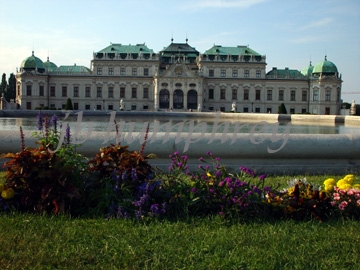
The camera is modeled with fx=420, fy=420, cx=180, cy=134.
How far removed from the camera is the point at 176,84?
73812mm

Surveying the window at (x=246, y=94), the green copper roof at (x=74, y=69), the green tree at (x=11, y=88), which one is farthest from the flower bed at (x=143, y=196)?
the green tree at (x=11, y=88)

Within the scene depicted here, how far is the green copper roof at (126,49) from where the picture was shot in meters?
76.4

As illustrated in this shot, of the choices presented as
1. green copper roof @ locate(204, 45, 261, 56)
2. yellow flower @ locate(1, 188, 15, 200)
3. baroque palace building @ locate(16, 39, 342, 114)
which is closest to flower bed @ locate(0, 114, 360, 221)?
yellow flower @ locate(1, 188, 15, 200)

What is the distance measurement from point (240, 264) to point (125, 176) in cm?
189

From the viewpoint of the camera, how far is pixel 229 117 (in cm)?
4466

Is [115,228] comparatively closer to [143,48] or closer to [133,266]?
[133,266]

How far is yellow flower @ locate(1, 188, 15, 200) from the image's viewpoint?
457 centimetres

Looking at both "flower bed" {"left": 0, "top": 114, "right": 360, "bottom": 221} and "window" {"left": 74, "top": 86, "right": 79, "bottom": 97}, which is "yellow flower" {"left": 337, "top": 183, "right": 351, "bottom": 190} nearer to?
"flower bed" {"left": 0, "top": 114, "right": 360, "bottom": 221}

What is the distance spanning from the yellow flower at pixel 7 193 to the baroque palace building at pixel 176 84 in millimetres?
69082

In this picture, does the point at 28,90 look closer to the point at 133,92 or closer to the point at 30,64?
the point at 30,64

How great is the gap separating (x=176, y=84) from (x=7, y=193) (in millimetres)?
69893

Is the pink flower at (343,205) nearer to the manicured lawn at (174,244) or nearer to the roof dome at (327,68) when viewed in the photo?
the manicured lawn at (174,244)

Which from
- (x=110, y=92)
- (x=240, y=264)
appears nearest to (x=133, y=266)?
(x=240, y=264)

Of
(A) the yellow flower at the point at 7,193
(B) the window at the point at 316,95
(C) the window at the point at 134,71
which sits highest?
(C) the window at the point at 134,71
